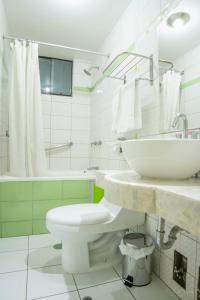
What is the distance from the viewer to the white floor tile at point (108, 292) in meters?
1.19

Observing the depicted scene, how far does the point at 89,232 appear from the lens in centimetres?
133

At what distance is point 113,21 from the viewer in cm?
220

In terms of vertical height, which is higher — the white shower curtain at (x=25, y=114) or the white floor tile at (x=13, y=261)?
the white shower curtain at (x=25, y=114)

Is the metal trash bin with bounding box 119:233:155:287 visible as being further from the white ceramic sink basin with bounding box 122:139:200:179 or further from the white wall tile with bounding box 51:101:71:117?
the white wall tile with bounding box 51:101:71:117

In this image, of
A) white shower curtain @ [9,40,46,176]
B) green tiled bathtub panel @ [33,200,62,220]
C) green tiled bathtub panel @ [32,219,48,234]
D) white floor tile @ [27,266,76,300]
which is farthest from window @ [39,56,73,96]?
white floor tile @ [27,266,76,300]

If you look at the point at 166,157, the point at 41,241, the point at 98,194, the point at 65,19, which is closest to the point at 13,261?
the point at 41,241

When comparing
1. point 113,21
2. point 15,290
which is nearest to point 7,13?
point 113,21

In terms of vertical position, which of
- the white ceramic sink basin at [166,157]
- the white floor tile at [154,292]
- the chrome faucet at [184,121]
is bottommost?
the white floor tile at [154,292]

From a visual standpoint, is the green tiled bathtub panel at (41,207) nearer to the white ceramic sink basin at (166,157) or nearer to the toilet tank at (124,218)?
the toilet tank at (124,218)

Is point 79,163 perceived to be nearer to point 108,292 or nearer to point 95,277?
point 95,277

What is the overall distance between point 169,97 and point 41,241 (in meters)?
1.67

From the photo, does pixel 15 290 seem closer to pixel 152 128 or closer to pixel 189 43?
pixel 152 128

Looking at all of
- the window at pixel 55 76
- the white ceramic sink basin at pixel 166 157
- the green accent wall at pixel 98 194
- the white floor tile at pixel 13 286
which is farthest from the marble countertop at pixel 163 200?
the window at pixel 55 76

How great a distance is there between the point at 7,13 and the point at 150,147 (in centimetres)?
229
